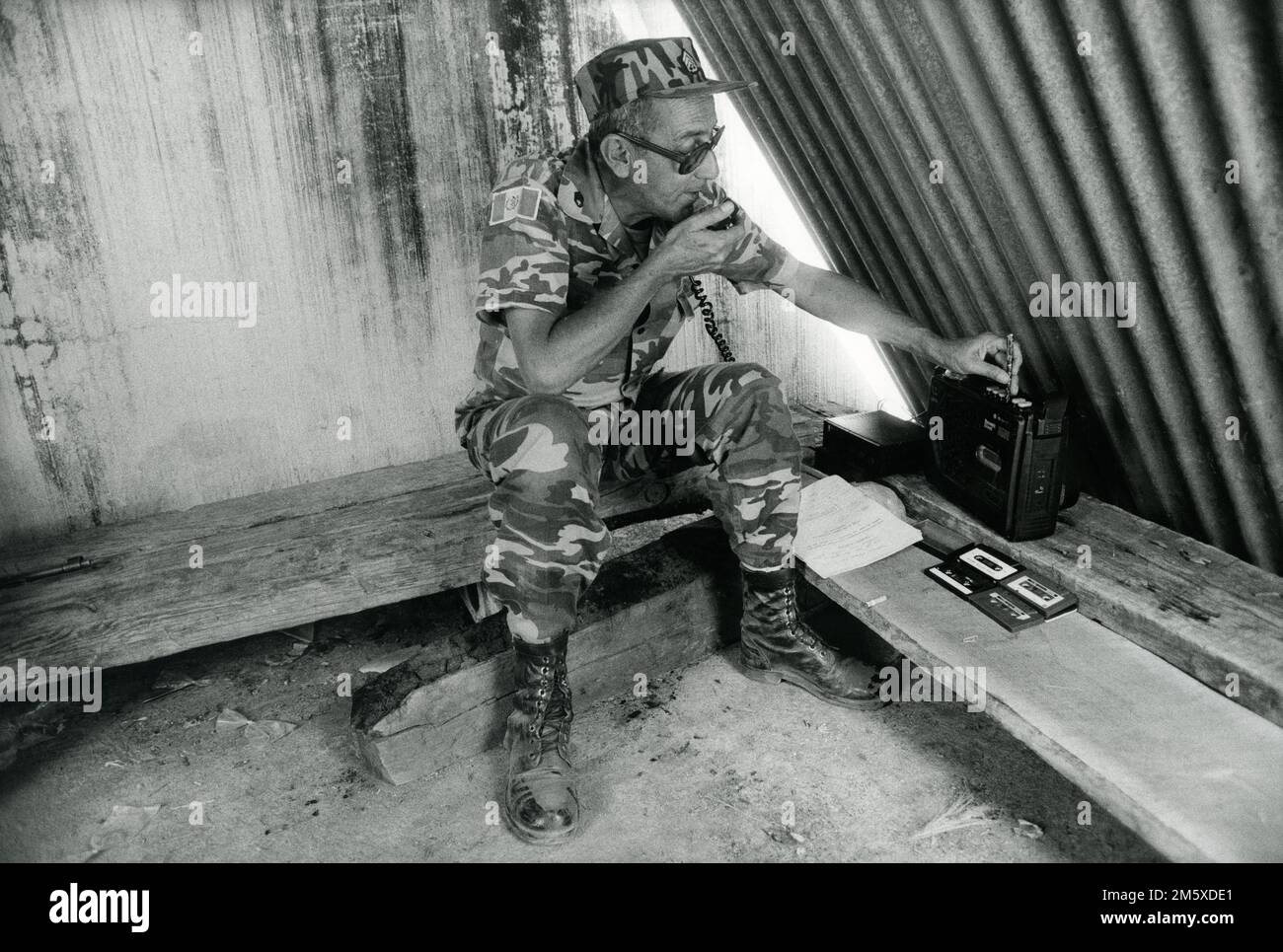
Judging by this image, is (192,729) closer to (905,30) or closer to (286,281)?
(286,281)

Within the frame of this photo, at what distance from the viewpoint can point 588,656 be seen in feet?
8.91

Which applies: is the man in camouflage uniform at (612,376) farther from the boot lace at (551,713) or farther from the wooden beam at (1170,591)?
the wooden beam at (1170,591)

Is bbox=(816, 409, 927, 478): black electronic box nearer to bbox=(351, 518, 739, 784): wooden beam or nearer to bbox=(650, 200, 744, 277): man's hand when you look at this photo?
bbox=(351, 518, 739, 784): wooden beam

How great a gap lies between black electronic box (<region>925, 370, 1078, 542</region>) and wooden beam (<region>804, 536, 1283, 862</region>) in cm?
31

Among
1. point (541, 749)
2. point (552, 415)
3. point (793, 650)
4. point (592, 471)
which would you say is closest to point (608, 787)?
point (541, 749)

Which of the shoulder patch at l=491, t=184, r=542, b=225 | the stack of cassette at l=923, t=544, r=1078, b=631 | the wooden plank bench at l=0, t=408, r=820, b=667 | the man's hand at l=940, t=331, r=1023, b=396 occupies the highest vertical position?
the shoulder patch at l=491, t=184, r=542, b=225

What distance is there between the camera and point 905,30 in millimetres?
2330

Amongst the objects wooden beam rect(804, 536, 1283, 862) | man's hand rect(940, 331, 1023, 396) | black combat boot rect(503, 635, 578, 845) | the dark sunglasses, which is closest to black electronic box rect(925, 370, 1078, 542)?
man's hand rect(940, 331, 1023, 396)

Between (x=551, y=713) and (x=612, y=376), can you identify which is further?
(x=612, y=376)

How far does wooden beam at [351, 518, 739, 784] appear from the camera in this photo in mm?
2449

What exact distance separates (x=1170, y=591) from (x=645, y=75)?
69.1 inches

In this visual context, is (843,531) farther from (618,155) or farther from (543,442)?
(618,155)

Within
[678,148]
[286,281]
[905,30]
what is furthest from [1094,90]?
[286,281]

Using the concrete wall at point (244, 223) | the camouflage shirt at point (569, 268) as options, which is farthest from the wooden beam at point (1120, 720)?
the concrete wall at point (244, 223)
